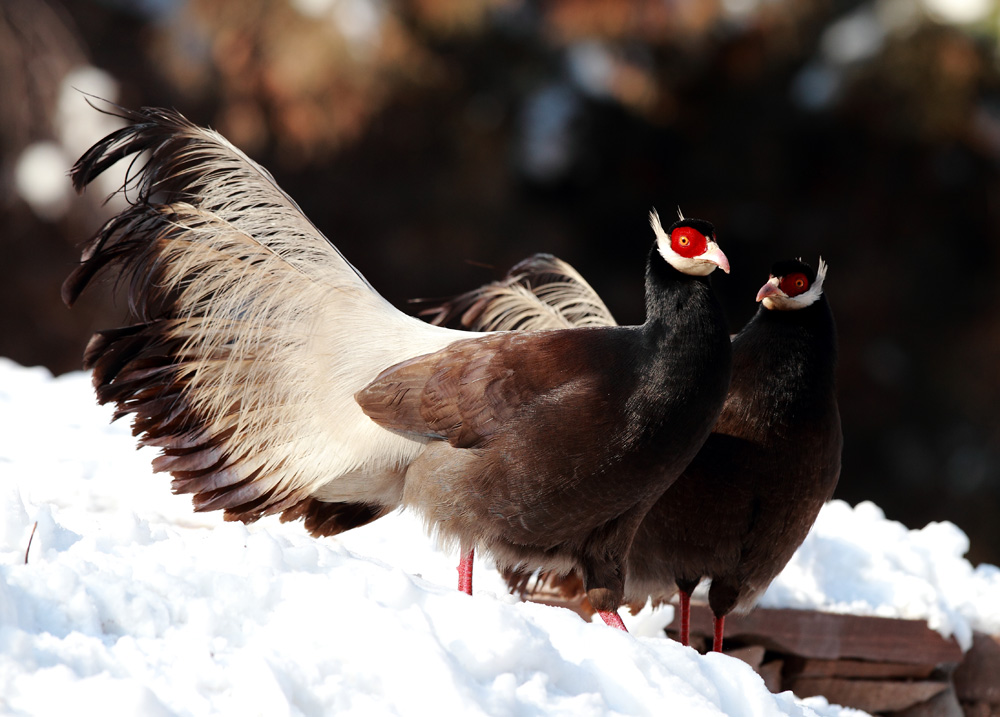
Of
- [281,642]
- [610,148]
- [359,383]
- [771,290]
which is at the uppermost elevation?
[610,148]

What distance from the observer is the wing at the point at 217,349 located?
319 centimetres

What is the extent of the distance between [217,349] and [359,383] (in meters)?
0.45

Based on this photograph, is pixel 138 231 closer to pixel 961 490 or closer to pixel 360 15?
pixel 360 15

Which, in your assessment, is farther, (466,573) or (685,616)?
(685,616)

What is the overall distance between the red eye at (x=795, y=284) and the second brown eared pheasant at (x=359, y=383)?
17.3 inches

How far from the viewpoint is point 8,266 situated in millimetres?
7969

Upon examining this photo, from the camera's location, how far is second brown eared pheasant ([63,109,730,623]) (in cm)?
276

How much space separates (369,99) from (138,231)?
4154 millimetres

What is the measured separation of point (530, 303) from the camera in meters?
4.07

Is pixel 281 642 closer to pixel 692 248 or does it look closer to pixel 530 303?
pixel 692 248

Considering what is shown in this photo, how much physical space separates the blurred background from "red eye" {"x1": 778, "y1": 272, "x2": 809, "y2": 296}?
4326mm

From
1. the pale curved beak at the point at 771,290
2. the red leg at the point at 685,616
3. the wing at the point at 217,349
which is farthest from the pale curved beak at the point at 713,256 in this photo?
the red leg at the point at 685,616

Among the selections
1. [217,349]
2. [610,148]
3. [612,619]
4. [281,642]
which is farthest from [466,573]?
[610,148]

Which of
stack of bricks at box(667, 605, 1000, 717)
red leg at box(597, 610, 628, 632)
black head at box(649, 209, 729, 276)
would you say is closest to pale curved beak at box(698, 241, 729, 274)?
black head at box(649, 209, 729, 276)
